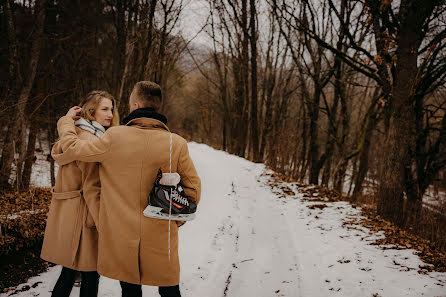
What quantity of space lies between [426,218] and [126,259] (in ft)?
20.5

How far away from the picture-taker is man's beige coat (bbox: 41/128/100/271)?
2.10m

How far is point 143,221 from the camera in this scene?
1.90 meters

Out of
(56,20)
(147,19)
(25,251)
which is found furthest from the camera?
(56,20)

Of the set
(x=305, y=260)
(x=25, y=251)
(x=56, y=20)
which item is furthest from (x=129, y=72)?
(x=305, y=260)

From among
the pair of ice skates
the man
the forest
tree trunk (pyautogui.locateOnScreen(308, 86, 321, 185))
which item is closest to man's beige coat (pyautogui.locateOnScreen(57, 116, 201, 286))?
the man

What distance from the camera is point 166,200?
1.80m

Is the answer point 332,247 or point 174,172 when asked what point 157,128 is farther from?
point 332,247

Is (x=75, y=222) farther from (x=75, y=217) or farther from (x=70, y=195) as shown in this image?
(x=70, y=195)

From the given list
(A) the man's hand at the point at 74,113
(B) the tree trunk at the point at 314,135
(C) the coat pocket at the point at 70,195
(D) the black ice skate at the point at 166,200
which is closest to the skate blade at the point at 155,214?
(D) the black ice skate at the point at 166,200

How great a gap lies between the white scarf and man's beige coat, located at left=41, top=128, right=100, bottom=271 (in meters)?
0.04

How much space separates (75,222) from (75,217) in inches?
1.5

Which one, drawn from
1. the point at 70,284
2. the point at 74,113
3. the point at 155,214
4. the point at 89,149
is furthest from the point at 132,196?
the point at 70,284

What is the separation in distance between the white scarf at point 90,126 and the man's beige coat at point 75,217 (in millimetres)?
41

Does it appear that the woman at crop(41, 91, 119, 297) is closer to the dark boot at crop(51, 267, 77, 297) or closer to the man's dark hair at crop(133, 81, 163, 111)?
the dark boot at crop(51, 267, 77, 297)
